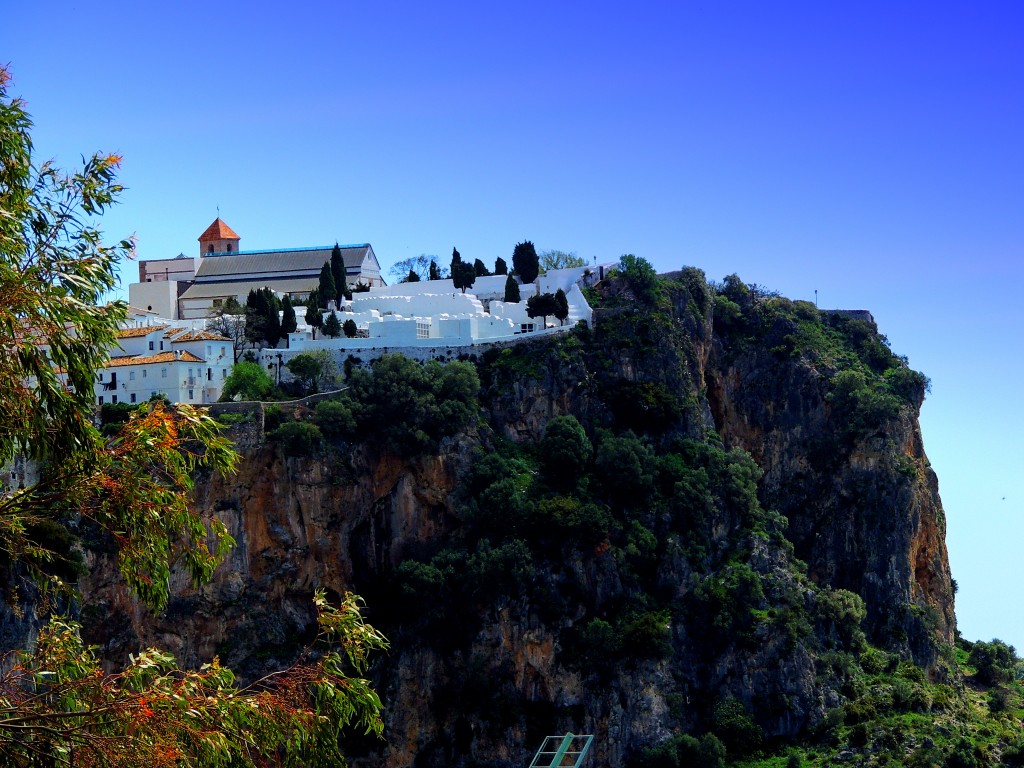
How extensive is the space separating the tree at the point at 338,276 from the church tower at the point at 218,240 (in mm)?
13110

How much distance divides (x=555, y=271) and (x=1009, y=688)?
2608 cm

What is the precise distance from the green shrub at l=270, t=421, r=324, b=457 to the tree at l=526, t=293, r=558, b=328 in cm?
1133

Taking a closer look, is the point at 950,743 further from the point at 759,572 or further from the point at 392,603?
the point at 392,603

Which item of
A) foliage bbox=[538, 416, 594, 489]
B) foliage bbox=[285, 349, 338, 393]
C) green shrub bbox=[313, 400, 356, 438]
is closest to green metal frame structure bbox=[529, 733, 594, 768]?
foliage bbox=[538, 416, 594, 489]

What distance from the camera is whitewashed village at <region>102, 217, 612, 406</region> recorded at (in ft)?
199

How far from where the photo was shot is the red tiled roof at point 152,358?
2351 inches

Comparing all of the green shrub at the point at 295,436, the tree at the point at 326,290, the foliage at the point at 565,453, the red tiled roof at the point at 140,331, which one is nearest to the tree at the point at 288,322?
the tree at the point at 326,290

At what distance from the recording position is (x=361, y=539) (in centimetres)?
6088

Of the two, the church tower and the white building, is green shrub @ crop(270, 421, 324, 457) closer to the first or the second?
the white building

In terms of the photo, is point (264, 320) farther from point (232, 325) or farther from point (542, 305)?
point (542, 305)

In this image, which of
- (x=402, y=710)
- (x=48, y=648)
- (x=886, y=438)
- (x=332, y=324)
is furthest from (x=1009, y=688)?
(x=48, y=648)

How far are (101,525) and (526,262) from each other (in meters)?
57.1

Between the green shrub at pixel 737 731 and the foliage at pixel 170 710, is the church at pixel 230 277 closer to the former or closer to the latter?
the green shrub at pixel 737 731

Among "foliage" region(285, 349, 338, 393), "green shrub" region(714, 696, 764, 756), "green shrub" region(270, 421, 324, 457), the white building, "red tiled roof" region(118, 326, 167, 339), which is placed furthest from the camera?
"foliage" region(285, 349, 338, 393)
